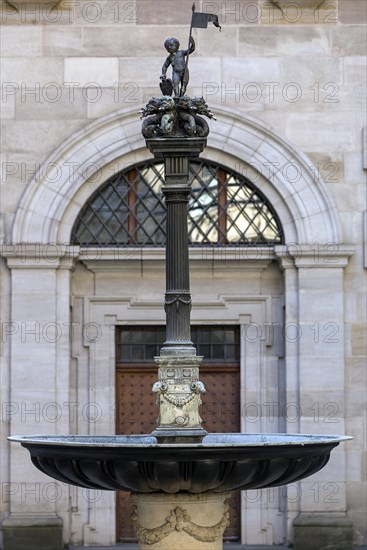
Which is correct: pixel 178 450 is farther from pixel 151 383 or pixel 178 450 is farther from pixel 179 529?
pixel 151 383

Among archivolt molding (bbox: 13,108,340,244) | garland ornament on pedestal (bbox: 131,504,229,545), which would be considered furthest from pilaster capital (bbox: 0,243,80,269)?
garland ornament on pedestal (bbox: 131,504,229,545)

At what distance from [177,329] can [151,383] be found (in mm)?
6337

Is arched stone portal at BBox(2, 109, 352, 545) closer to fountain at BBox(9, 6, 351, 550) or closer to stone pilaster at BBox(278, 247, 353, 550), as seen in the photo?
stone pilaster at BBox(278, 247, 353, 550)

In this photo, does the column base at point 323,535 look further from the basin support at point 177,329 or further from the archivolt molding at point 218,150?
the basin support at point 177,329

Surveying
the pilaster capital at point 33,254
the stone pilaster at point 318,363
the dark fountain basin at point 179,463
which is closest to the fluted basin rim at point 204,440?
the dark fountain basin at point 179,463

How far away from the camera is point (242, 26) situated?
56.5 feet

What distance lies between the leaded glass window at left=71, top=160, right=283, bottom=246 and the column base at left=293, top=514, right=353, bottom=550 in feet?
11.0

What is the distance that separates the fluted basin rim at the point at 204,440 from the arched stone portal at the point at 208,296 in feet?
14.5

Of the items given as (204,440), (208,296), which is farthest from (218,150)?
(204,440)

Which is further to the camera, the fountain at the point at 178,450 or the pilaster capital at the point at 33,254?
the pilaster capital at the point at 33,254

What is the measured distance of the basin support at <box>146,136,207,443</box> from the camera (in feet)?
36.6

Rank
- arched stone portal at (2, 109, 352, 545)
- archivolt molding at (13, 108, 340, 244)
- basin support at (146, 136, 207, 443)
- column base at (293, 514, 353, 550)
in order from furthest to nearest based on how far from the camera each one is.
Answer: archivolt molding at (13, 108, 340, 244) → arched stone portal at (2, 109, 352, 545) → column base at (293, 514, 353, 550) → basin support at (146, 136, 207, 443)

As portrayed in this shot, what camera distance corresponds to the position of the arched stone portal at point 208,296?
16844mm

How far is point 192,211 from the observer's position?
17.5 meters
